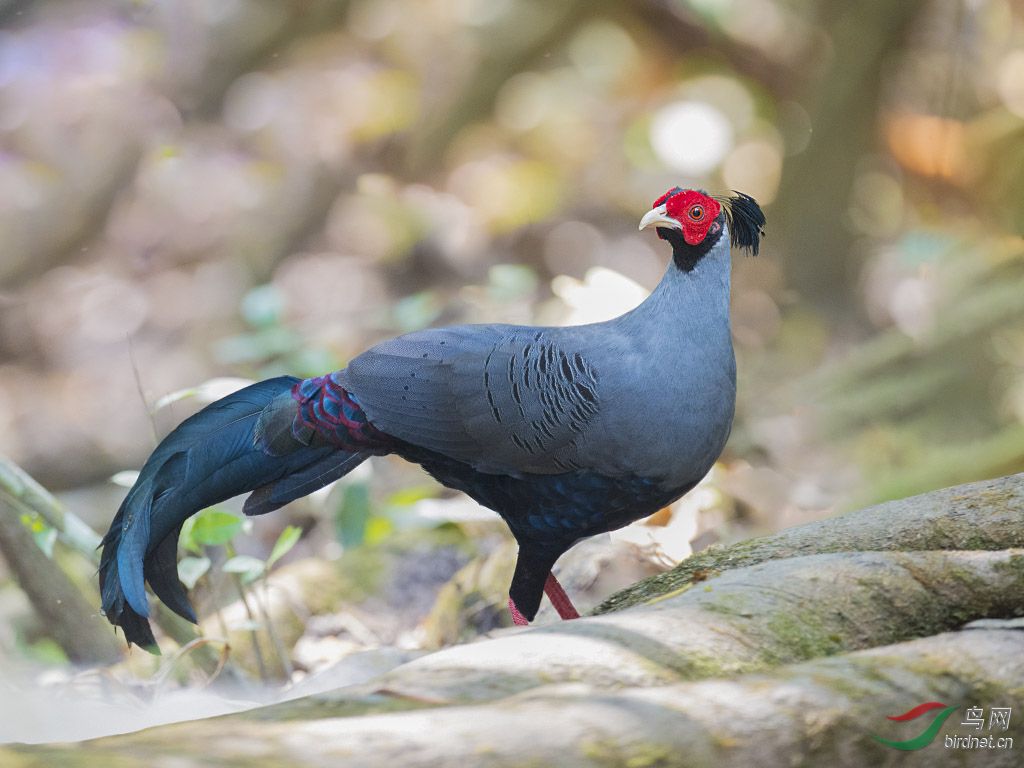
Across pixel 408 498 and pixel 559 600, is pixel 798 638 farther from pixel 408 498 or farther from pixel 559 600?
pixel 408 498

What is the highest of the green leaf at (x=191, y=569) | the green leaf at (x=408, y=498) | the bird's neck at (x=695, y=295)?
the bird's neck at (x=695, y=295)

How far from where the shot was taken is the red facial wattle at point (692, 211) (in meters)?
2.63

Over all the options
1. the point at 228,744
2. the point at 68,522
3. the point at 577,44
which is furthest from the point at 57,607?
the point at 577,44

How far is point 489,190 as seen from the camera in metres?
6.52

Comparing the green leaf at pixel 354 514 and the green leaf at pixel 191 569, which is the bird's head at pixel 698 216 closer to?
the green leaf at pixel 191 569

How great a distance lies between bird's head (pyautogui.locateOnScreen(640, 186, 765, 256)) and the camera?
2.63 meters

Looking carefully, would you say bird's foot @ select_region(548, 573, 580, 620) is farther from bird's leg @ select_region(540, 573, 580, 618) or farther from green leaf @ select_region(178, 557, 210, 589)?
green leaf @ select_region(178, 557, 210, 589)

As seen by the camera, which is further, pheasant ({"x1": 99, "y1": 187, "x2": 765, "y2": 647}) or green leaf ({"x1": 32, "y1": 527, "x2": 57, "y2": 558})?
green leaf ({"x1": 32, "y1": 527, "x2": 57, "y2": 558})

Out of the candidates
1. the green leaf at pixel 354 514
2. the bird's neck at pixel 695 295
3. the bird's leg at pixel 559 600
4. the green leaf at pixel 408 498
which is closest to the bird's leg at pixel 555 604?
the bird's leg at pixel 559 600

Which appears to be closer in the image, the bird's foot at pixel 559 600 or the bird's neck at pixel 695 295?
the bird's neck at pixel 695 295

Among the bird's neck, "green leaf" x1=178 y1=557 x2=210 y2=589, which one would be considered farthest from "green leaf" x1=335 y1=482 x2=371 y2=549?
the bird's neck

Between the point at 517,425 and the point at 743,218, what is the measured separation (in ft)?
2.58

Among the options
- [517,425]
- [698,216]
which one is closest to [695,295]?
[698,216]

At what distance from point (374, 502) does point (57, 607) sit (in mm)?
1812
